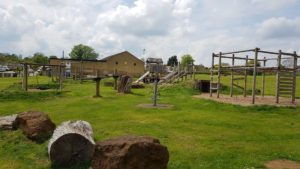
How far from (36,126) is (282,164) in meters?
7.13

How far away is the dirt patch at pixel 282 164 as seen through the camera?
8.43 metres

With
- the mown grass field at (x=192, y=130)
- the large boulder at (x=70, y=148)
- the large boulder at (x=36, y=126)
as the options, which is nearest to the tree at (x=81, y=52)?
the mown grass field at (x=192, y=130)

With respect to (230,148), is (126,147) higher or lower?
higher

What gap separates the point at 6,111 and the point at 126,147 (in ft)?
41.5

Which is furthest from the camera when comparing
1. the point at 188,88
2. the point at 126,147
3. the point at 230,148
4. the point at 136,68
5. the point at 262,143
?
the point at 136,68

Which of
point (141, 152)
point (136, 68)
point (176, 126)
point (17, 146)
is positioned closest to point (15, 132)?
point (17, 146)

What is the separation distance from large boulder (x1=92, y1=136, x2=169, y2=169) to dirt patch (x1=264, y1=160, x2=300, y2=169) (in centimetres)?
294

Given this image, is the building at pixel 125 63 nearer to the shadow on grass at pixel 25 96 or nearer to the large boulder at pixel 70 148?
the shadow on grass at pixel 25 96

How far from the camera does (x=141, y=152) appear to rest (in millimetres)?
6746

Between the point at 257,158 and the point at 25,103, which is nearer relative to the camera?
the point at 257,158

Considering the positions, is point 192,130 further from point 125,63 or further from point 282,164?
point 125,63

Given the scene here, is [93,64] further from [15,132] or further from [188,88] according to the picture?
[15,132]

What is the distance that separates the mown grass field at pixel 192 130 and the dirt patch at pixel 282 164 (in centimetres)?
20

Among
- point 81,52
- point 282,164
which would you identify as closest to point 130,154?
point 282,164
